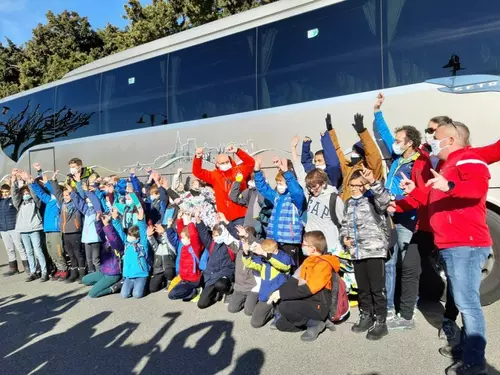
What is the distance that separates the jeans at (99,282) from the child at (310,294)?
295cm

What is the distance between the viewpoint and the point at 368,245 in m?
3.96

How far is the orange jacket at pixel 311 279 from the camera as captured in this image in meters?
4.26

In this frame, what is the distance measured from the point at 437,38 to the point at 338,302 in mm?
3219

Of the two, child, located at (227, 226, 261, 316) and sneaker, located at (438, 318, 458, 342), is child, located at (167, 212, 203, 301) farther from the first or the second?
sneaker, located at (438, 318, 458, 342)

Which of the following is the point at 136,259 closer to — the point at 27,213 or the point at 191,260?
the point at 191,260

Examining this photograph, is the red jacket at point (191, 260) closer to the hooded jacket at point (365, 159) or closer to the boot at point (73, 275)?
the hooded jacket at point (365, 159)

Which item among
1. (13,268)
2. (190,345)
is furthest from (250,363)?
(13,268)

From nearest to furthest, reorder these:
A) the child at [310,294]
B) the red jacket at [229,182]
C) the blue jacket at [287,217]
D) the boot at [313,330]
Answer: the boot at [313,330], the child at [310,294], the blue jacket at [287,217], the red jacket at [229,182]

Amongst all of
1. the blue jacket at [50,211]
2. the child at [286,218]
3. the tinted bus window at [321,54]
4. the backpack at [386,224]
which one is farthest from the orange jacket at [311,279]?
the blue jacket at [50,211]

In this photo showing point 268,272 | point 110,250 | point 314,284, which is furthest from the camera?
point 110,250

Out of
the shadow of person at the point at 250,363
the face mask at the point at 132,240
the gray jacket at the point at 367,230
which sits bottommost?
Answer: the shadow of person at the point at 250,363

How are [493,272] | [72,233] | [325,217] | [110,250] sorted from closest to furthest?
[493,272], [325,217], [110,250], [72,233]

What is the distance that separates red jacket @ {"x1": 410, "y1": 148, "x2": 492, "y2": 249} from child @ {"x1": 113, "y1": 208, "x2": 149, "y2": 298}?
4.20 meters

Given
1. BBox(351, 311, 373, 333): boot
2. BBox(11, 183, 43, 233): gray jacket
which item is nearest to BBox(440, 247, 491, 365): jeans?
BBox(351, 311, 373, 333): boot
